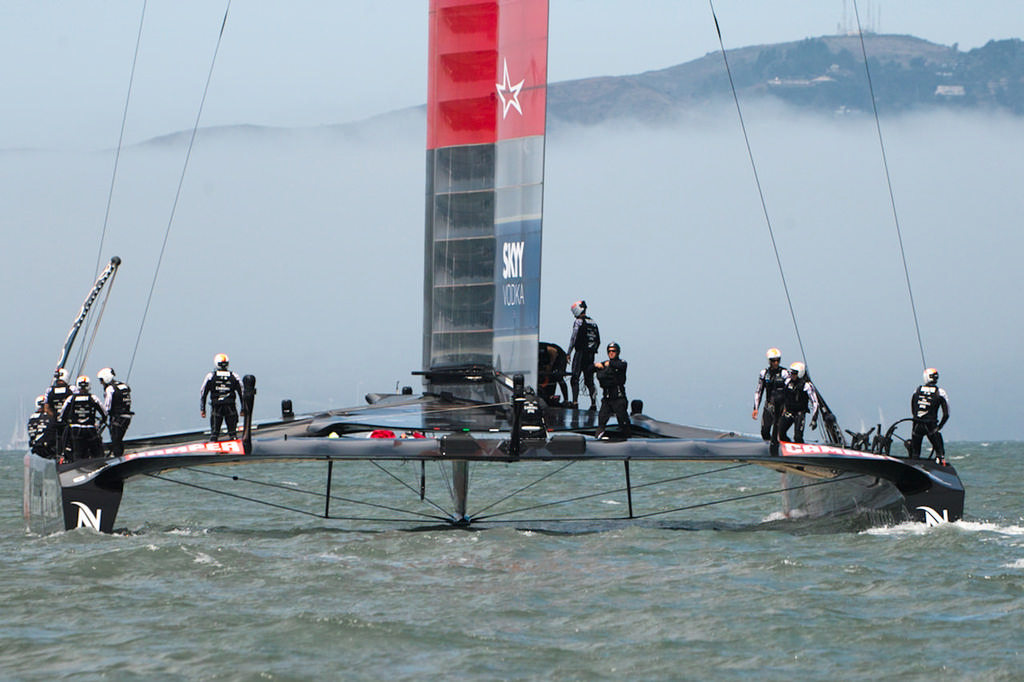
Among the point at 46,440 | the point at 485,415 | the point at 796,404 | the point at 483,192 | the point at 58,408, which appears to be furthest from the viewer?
the point at 483,192

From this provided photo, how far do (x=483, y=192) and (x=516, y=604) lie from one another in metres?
8.11

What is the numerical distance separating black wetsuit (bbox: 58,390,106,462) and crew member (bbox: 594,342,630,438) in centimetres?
542

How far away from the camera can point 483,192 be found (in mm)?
17531

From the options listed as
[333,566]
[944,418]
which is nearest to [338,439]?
[333,566]

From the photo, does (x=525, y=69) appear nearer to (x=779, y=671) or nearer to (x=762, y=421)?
(x=762, y=421)

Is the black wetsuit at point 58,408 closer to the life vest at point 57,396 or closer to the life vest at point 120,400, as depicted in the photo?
the life vest at point 57,396

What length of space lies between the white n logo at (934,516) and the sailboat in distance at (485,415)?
0.6 inches

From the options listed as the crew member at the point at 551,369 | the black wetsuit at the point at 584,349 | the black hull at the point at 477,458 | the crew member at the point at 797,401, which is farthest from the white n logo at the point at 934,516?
the crew member at the point at 551,369

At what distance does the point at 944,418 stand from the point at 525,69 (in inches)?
248

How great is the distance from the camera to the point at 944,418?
14.3 m

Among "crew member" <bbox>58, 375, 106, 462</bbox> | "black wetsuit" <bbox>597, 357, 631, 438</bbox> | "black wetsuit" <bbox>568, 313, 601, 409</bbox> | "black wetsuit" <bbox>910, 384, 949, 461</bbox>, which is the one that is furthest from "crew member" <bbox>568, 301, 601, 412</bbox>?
"crew member" <bbox>58, 375, 106, 462</bbox>

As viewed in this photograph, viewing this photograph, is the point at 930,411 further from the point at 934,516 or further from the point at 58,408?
the point at 58,408

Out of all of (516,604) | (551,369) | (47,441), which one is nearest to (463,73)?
(551,369)

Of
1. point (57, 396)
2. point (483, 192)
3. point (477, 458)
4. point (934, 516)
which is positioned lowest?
point (934, 516)
